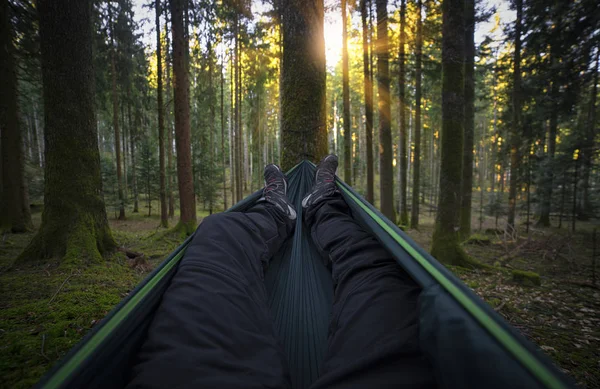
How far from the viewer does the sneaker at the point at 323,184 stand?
6.90ft

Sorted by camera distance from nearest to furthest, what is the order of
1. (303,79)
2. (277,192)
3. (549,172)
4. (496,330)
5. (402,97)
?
(496,330)
(277,192)
(303,79)
(549,172)
(402,97)

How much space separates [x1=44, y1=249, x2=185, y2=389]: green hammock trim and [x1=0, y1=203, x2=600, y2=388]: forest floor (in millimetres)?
1032

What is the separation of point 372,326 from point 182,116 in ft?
20.7

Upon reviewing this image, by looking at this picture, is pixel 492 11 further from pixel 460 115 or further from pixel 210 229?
pixel 210 229

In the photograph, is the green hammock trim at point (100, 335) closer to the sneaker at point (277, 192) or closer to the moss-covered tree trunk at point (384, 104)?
the sneaker at point (277, 192)

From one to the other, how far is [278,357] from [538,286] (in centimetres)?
424

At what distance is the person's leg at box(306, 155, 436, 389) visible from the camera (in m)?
0.69

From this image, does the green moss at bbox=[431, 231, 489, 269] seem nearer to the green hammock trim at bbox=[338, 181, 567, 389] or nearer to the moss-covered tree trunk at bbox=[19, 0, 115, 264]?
the green hammock trim at bbox=[338, 181, 567, 389]

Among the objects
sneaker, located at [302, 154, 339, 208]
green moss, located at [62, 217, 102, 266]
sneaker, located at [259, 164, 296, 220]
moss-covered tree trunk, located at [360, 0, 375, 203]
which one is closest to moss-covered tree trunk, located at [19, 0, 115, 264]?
green moss, located at [62, 217, 102, 266]

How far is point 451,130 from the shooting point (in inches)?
158

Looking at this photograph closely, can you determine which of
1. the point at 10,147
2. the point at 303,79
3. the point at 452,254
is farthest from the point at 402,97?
the point at 10,147

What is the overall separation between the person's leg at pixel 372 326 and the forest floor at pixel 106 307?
1.54m

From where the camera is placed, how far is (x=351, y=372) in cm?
70

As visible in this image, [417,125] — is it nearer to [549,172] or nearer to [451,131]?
[549,172]
